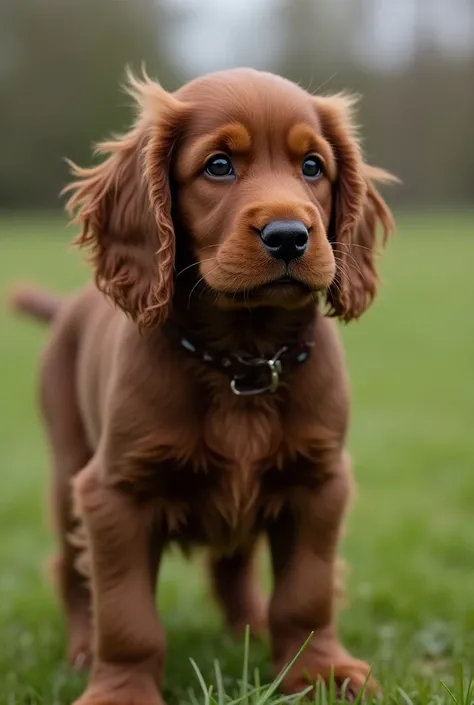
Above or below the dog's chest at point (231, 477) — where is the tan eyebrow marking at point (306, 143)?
above

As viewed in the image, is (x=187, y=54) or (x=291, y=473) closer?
(x=291, y=473)

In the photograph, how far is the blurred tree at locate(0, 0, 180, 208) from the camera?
43.2m

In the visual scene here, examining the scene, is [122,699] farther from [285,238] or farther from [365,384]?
[365,384]

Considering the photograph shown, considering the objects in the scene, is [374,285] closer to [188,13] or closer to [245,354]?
[245,354]

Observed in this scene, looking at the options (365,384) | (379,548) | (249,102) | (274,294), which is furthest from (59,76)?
(274,294)

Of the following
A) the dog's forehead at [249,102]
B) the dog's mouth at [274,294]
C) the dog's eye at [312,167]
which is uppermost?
the dog's forehead at [249,102]

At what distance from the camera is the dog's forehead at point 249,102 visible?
9.11ft

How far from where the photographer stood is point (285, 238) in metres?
2.55

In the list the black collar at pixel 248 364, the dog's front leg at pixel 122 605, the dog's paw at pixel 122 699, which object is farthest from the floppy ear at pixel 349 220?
the dog's paw at pixel 122 699

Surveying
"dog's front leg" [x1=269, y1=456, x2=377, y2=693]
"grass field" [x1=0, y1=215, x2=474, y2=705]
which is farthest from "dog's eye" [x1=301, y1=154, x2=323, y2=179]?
"grass field" [x1=0, y1=215, x2=474, y2=705]

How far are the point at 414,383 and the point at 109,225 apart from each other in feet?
24.0

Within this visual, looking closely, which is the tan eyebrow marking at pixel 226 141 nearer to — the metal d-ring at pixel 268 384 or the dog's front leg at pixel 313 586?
the metal d-ring at pixel 268 384

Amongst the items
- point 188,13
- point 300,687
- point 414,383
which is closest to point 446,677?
point 300,687

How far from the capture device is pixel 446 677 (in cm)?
330
